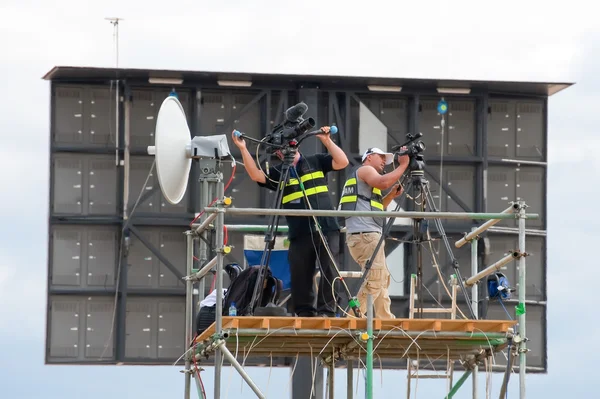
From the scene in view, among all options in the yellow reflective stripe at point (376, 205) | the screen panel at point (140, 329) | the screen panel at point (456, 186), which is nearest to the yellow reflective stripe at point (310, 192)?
the yellow reflective stripe at point (376, 205)

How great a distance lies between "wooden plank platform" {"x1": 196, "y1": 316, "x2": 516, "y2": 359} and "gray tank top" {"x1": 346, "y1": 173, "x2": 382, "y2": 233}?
1.06 meters

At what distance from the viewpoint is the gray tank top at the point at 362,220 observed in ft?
46.3

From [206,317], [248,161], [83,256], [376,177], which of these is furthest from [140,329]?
[248,161]

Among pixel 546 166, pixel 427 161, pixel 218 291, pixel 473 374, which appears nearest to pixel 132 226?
pixel 427 161

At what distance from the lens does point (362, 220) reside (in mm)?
14227

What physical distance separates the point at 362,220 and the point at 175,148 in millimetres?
2567

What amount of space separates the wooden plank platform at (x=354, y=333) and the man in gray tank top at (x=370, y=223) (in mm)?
498

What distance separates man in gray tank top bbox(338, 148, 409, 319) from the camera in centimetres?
1406

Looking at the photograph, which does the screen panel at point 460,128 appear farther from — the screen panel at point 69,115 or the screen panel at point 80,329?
the screen panel at point 80,329

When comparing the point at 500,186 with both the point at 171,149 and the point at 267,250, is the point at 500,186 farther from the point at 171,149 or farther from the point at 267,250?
the point at 267,250

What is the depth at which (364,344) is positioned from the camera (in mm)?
13320

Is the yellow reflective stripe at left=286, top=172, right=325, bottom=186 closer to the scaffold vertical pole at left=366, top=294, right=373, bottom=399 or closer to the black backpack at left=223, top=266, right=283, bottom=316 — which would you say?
the black backpack at left=223, top=266, right=283, bottom=316

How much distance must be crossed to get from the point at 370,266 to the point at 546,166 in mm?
10366

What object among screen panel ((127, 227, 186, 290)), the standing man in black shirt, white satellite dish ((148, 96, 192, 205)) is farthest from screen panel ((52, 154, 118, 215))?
the standing man in black shirt
